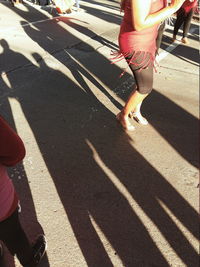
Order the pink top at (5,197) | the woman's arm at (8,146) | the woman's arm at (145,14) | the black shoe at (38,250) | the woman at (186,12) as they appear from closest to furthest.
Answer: the woman's arm at (8,146) → the pink top at (5,197) → the black shoe at (38,250) → the woman's arm at (145,14) → the woman at (186,12)

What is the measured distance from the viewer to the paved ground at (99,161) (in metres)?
2.29

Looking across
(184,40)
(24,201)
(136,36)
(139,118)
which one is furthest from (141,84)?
(184,40)

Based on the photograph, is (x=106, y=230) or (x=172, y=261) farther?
(x=106, y=230)

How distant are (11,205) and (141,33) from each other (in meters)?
2.15

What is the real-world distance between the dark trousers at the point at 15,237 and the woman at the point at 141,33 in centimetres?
207

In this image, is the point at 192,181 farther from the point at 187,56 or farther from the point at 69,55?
the point at 187,56

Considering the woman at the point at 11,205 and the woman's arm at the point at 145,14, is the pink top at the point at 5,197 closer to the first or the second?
the woman at the point at 11,205

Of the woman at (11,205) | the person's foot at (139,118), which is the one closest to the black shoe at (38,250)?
the woman at (11,205)

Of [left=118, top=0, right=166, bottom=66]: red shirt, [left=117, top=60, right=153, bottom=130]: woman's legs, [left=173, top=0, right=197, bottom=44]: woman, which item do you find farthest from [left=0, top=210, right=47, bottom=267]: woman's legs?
[left=173, top=0, right=197, bottom=44]: woman

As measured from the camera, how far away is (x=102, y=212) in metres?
2.53

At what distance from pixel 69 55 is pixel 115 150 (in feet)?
11.7

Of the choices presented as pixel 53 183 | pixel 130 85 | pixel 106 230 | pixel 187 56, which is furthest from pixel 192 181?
pixel 187 56

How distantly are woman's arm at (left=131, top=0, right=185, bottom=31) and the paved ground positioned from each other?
4.55ft

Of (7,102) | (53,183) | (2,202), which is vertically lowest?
(53,183)
